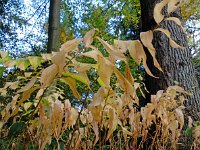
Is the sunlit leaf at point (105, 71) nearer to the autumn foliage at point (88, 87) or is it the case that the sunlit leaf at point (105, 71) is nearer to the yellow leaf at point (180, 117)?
the autumn foliage at point (88, 87)

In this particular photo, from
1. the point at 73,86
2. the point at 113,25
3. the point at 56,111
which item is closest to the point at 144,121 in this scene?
the point at 56,111

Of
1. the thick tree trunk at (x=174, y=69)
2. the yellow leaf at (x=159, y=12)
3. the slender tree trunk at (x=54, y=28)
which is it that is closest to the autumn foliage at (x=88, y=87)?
the yellow leaf at (x=159, y=12)

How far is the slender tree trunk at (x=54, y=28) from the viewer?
294 centimetres

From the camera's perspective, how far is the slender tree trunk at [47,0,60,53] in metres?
2.94

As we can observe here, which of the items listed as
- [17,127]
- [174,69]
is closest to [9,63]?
[17,127]

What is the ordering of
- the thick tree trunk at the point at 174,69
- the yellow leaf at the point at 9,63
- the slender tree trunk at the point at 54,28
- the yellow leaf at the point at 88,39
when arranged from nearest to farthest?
the yellow leaf at the point at 88,39, the yellow leaf at the point at 9,63, the thick tree trunk at the point at 174,69, the slender tree trunk at the point at 54,28

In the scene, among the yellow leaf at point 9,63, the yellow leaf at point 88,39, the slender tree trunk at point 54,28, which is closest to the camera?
the yellow leaf at point 88,39

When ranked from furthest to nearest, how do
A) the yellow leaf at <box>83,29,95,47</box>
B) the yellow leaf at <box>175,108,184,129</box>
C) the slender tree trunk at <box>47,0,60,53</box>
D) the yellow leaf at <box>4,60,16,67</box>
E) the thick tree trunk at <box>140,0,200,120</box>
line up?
the slender tree trunk at <box>47,0,60,53</box>
the thick tree trunk at <box>140,0,200,120</box>
the yellow leaf at <box>175,108,184,129</box>
the yellow leaf at <box>4,60,16,67</box>
the yellow leaf at <box>83,29,95,47</box>

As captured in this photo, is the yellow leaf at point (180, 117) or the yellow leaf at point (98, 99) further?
Answer: the yellow leaf at point (180, 117)

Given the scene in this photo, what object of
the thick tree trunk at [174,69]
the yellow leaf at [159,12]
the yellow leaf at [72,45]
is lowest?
the yellow leaf at [72,45]

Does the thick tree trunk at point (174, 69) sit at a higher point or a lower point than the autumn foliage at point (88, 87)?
higher

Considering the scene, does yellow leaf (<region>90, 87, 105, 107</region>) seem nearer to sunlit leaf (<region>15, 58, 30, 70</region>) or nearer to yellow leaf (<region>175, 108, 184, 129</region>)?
sunlit leaf (<region>15, 58, 30, 70</region>)

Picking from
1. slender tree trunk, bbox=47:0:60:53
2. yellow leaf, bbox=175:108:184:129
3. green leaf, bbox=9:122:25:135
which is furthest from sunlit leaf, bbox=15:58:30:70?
slender tree trunk, bbox=47:0:60:53

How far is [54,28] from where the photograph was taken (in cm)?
310
